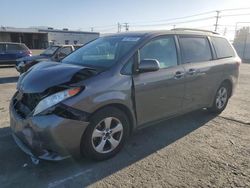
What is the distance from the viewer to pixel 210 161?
3602mm

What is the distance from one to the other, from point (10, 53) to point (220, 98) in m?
15.1

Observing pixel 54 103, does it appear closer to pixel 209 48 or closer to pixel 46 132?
pixel 46 132

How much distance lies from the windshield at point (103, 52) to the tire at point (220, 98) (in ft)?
8.53

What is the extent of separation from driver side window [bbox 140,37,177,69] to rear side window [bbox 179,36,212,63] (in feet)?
0.87

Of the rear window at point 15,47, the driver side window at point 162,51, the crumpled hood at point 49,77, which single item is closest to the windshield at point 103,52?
the driver side window at point 162,51

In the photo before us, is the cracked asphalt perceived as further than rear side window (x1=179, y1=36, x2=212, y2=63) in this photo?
No

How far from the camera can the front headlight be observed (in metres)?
3.07

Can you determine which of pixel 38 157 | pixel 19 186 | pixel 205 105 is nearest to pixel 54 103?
pixel 38 157

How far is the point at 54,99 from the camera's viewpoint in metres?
3.09

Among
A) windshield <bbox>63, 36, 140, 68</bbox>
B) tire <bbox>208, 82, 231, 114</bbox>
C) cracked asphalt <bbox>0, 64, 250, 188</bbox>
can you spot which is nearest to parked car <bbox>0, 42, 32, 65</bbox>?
cracked asphalt <bbox>0, 64, 250, 188</bbox>

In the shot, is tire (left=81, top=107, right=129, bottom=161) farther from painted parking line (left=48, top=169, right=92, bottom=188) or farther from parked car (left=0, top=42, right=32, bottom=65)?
parked car (left=0, top=42, right=32, bottom=65)

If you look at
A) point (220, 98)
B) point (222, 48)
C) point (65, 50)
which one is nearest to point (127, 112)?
point (220, 98)

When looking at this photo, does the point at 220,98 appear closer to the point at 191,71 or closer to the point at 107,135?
the point at 191,71

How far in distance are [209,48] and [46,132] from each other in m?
3.79
